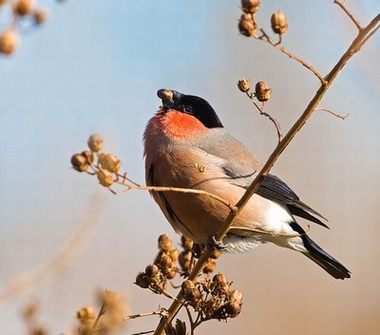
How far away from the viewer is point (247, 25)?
153 centimetres

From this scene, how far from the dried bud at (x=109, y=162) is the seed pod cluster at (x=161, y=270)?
45 cm

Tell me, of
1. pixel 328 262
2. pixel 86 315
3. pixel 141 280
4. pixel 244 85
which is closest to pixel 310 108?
pixel 244 85

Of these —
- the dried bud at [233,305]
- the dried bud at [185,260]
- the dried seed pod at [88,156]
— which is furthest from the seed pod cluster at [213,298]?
the dried seed pod at [88,156]

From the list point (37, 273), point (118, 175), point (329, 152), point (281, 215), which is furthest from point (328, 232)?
point (37, 273)

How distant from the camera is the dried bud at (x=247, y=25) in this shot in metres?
1.53

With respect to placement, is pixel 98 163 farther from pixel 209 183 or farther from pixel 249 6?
pixel 209 183

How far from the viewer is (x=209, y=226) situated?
2832 millimetres

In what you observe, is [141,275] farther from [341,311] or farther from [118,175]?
[341,311]

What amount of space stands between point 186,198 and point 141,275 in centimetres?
100

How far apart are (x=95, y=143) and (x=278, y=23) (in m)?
0.47

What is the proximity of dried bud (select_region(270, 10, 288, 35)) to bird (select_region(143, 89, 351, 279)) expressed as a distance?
120 centimetres

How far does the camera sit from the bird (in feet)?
9.24

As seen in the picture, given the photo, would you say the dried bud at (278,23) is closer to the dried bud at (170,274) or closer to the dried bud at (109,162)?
the dried bud at (109,162)

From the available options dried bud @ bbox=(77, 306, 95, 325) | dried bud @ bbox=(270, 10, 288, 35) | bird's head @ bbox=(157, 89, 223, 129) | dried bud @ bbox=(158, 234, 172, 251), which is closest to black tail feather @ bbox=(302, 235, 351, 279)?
bird's head @ bbox=(157, 89, 223, 129)
